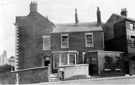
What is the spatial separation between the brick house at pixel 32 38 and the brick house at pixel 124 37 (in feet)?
31.2

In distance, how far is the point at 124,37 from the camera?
97.3 feet

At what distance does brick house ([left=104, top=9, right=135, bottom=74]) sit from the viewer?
2911 cm

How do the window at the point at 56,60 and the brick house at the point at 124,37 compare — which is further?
the brick house at the point at 124,37

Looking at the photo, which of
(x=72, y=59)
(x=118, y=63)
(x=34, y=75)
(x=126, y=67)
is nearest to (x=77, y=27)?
(x=72, y=59)

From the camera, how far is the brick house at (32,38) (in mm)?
30328

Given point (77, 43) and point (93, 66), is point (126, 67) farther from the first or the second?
point (77, 43)

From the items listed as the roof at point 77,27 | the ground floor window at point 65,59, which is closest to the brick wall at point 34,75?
the ground floor window at point 65,59

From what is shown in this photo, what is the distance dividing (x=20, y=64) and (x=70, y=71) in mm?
10269

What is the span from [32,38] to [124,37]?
13.2 meters

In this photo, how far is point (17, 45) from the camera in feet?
100

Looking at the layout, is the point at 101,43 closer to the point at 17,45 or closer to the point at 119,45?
the point at 119,45

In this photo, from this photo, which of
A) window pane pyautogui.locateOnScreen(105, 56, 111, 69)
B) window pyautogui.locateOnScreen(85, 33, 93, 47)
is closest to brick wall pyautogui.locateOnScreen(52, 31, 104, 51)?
window pyautogui.locateOnScreen(85, 33, 93, 47)

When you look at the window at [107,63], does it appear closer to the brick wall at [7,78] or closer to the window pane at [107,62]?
the window pane at [107,62]

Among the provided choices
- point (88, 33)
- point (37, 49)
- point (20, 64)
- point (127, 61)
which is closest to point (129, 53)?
point (127, 61)
